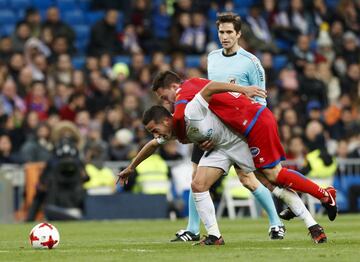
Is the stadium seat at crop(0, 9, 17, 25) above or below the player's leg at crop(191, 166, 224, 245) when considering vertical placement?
above

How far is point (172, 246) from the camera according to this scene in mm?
12367

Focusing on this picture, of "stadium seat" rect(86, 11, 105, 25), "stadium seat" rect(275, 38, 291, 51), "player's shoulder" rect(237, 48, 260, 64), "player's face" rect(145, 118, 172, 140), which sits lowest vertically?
"player's face" rect(145, 118, 172, 140)

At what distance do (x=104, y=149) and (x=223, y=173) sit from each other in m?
9.92

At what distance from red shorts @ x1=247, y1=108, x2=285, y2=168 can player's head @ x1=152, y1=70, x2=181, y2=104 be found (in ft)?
3.37

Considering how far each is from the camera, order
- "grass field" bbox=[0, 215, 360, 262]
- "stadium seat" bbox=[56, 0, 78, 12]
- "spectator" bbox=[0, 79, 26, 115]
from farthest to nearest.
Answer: "stadium seat" bbox=[56, 0, 78, 12] → "spectator" bbox=[0, 79, 26, 115] → "grass field" bbox=[0, 215, 360, 262]

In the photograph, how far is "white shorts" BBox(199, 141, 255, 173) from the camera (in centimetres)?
1221

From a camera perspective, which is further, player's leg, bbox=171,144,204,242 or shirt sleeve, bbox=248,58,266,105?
player's leg, bbox=171,144,204,242

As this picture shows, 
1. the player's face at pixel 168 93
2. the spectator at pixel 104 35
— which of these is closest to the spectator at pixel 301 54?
the spectator at pixel 104 35

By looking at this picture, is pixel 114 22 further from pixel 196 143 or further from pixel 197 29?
pixel 196 143

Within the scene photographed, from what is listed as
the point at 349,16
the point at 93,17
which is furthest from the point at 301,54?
the point at 93,17

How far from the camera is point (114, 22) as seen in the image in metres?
26.2

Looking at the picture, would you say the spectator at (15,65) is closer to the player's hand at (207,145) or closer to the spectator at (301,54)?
the spectator at (301,54)

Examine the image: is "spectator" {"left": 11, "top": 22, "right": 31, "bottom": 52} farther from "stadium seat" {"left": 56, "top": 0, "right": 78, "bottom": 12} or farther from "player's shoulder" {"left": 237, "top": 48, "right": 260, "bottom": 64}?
"player's shoulder" {"left": 237, "top": 48, "right": 260, "bottom": 64}

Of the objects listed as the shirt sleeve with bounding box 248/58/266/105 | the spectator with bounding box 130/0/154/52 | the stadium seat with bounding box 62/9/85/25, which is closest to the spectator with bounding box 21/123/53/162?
the spectator with bounding box 130/0/154/52
